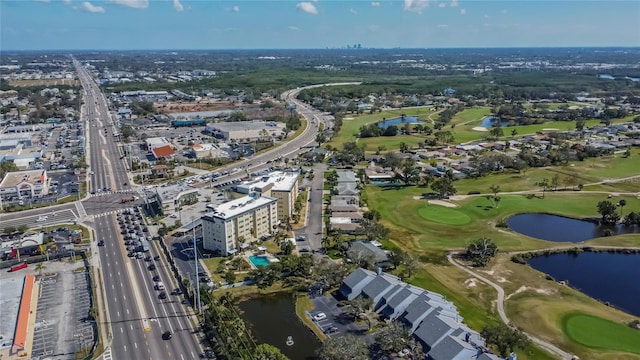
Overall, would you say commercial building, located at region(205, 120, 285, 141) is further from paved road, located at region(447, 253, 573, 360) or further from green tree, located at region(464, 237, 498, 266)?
green tree, located at region(464, 237, 498, 266)

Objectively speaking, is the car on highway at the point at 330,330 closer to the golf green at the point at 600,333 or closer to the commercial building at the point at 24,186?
the golf green at the point at 600,333

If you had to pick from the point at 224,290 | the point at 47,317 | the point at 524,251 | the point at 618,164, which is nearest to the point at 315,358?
the point at 224,290

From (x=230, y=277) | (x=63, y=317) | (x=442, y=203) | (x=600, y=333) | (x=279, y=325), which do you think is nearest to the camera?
(x=600, y=333)

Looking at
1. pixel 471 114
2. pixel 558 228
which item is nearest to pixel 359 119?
pixel 471 114

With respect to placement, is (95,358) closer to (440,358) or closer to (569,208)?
(440,358)

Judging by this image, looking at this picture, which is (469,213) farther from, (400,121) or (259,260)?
(400,121)

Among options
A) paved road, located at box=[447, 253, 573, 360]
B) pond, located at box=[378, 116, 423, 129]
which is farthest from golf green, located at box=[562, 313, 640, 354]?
pond, located at box=[378, 116, 423, 129]
